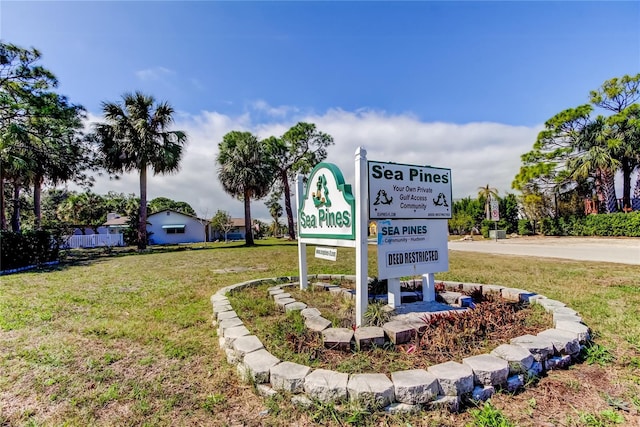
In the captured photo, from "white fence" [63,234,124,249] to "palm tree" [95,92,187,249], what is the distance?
25.2ft

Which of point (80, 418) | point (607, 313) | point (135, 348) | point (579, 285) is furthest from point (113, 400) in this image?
point (579, 285)

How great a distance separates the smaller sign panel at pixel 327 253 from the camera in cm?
412

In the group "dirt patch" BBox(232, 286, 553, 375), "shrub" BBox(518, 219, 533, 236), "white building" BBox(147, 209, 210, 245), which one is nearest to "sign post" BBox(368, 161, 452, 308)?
"dirt patch" BBox(232, 286, 553, 375)

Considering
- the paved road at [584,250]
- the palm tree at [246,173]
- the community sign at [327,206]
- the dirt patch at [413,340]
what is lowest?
the paved road at [584,250]

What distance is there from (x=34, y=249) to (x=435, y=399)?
13.1 meters

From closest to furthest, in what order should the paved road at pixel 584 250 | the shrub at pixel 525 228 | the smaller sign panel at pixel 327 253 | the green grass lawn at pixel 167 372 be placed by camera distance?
the green grass lawn at pixel 167 372
the smaller sign panel at pixel 327 253
the paved road at pixel 584 250
the shrub at pixel 525 228

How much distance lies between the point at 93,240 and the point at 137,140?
10657 mm

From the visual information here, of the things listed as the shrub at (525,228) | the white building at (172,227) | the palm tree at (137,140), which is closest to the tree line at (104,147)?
the palm tree at (137,140)

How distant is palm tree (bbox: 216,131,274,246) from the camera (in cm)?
2106

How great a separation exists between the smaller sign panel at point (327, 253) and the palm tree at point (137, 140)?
16267 mm

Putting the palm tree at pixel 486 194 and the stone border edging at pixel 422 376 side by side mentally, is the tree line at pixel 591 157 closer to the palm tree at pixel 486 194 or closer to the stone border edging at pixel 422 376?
the palm tree at pixel 486 194

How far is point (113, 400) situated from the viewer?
2.29 metres

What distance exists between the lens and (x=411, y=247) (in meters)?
3.91

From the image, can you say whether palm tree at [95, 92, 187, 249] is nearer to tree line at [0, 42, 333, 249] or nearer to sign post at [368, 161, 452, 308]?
tree line at [0, 42, 333, 249]
